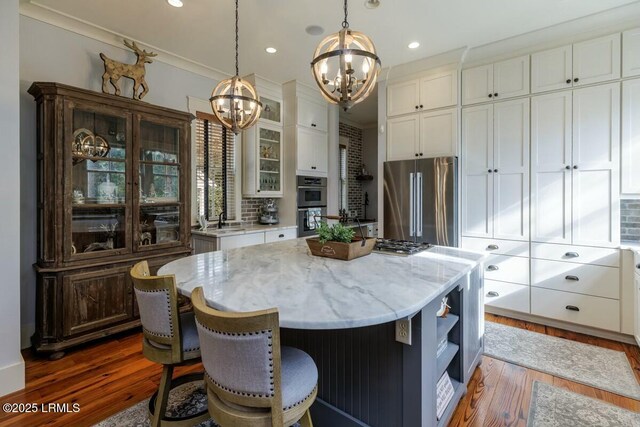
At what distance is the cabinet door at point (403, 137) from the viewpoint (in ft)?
12.6

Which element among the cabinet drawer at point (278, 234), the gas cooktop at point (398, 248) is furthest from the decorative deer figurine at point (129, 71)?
the gas cooktop at point (398, 248)

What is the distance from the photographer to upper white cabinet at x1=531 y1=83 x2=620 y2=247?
2.78m

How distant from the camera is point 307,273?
1569 millimetres

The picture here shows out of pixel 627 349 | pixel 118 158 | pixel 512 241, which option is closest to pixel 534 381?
pixel 627 349

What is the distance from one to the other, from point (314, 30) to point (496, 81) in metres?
2.08

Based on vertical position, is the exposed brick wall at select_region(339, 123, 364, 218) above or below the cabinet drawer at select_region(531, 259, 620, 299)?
above

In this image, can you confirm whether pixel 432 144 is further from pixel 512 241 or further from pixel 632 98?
pixel 632 98

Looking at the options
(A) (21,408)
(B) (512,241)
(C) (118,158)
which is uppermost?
(C) (118,158)

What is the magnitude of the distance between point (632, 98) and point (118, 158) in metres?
4.69

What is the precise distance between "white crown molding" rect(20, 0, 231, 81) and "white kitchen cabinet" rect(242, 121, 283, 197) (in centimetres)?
107

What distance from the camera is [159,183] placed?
10.5ft

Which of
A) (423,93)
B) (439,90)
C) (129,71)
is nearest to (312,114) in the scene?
(423,93)

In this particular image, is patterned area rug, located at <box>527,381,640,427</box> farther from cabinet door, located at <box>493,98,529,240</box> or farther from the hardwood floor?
cabinet door, located at <box>493,98,529,240</box>

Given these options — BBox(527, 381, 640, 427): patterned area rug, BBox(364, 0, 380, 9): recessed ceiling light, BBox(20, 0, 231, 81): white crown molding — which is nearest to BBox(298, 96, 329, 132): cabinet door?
BBox(20, 0, 231, 81): white crown molding
